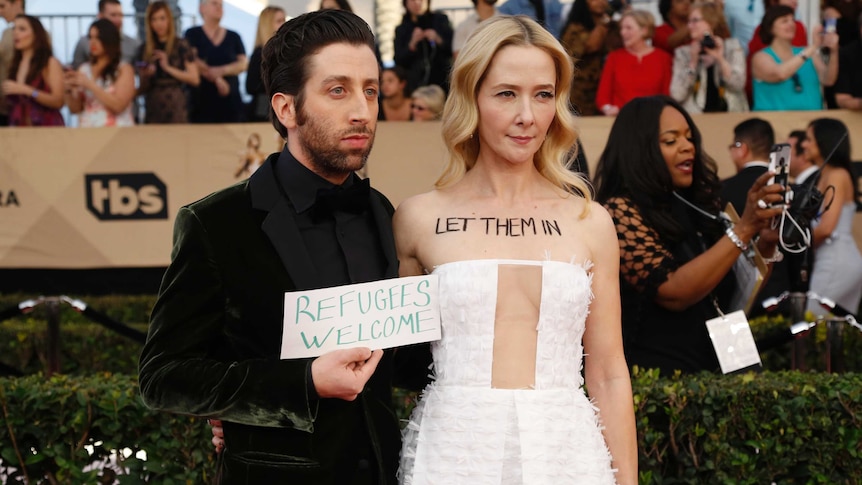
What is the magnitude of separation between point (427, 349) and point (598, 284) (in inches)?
19.9

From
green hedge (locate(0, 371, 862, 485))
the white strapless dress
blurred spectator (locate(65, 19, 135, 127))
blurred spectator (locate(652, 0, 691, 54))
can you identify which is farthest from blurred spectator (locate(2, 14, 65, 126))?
the white strapless dress

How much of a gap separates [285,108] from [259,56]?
6.03 m

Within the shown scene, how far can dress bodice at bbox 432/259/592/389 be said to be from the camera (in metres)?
2.93

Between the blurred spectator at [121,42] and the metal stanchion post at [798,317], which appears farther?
the blurred spectator at [121,42]

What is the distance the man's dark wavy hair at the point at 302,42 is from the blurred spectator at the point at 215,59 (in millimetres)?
6558

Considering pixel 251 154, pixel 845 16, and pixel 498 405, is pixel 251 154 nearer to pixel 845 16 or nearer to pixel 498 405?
pixel 845 16

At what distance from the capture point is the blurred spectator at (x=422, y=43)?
9211 millimetres

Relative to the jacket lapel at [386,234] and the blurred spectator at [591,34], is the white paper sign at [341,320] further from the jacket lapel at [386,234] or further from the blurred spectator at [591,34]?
the blurred spectator at [591,34]

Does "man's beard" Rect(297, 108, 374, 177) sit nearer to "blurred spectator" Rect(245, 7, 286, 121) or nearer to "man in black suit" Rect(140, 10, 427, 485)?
"man in black suit" Rect(140, 10, 427, 485)

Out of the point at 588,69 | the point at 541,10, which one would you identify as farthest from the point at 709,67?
the point at 541,10

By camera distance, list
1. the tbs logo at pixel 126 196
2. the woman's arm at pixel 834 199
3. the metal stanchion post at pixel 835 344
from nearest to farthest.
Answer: the metal stanchion post at pixel 835 344, the woman's arm at pixel 834 199, the tbs logo at pixel 126 196

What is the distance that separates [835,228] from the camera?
8.45 m

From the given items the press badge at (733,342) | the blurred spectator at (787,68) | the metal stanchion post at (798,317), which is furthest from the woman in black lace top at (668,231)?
the blurred spectator at (787,68)

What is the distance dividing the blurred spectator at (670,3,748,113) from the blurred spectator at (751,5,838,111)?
0.17 m
